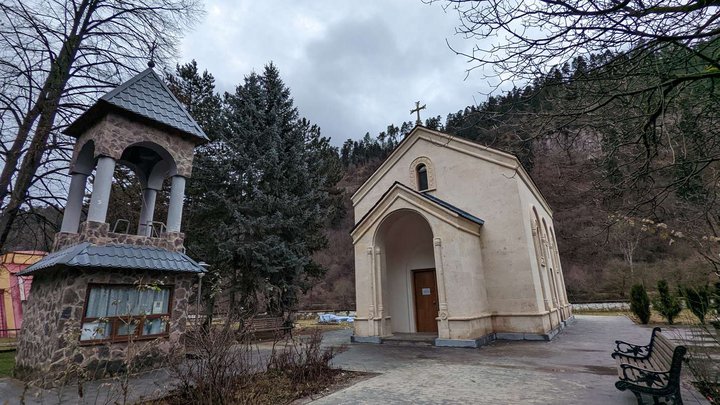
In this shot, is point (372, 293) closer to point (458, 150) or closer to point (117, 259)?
point (458, 150)

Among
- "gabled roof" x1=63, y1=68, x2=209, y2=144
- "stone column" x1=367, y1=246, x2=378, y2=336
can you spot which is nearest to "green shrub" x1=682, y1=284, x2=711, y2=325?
"stone column" x1=367, y1=246, x2=378, y2=336

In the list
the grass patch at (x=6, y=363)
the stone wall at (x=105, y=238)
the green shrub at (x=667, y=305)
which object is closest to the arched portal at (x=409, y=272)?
the stone wall at (x=105, y=238)

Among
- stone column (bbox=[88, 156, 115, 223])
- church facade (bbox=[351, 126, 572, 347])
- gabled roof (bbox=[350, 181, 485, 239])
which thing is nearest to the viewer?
stone column (bbox=[88, 156, 115, 223])

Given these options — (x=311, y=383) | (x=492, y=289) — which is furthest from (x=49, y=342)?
(x=492, y=289)

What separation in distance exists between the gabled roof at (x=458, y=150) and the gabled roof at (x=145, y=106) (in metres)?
7.98

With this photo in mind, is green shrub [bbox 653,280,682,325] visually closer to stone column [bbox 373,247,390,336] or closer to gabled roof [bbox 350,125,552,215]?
gabled roof [bbox 350,125,552,215]

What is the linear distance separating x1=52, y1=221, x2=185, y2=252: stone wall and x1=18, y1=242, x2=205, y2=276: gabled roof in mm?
159

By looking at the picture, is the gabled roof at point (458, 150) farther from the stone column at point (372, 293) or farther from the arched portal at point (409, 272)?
the stone column at point (372, 293)

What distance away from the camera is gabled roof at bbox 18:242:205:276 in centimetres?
710

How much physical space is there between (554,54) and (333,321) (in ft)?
76.2

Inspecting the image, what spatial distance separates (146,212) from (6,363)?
590 cm

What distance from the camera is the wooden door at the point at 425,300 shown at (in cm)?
1280

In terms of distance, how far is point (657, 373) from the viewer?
13.6ft

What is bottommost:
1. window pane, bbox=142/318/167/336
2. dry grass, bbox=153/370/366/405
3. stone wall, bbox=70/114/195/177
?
dry grass, bbox=153/370/366/405
